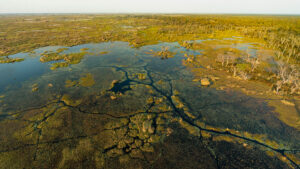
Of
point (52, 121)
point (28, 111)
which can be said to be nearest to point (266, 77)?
point (52, 121)

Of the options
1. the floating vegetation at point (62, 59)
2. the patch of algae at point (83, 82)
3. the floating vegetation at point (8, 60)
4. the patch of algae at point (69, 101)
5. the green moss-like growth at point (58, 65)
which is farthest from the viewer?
the floating vegetation at point (8, 60)

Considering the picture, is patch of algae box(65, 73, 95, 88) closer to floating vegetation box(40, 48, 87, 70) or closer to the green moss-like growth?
the green moss-like growth

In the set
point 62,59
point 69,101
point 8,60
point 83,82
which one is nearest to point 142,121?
point 69,101

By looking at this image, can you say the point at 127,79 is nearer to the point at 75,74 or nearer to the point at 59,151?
the point at 75,74

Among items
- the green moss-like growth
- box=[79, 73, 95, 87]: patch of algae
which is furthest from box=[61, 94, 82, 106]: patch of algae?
the green moss-like growth

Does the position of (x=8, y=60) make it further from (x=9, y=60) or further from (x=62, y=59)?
(x=62, y=59)

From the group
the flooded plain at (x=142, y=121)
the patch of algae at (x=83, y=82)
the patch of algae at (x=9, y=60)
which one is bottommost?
the flooded plain at (x=142, y=121)

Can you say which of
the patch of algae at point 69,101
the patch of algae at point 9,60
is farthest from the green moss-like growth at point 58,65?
the patch of algae at point 69,101

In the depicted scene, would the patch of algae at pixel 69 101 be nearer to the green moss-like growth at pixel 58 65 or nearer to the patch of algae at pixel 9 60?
the green moss-like growth at pixel 58 65
